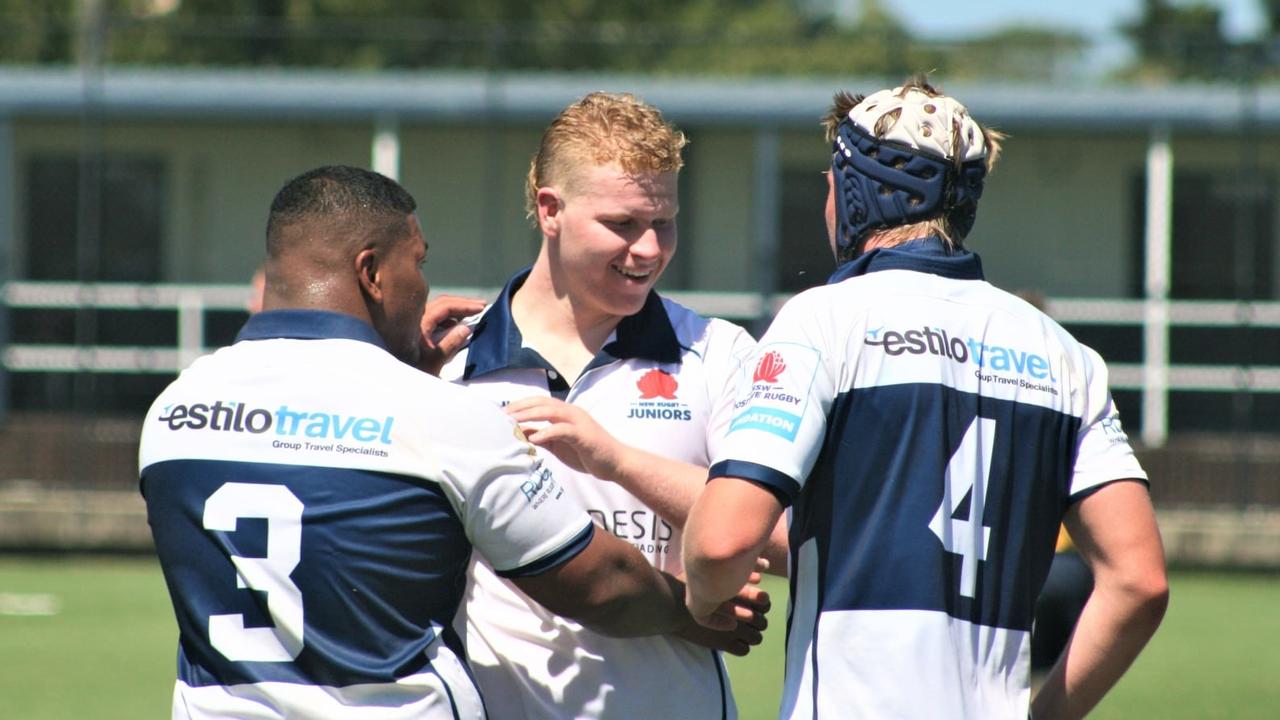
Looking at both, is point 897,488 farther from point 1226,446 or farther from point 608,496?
point 1226,446

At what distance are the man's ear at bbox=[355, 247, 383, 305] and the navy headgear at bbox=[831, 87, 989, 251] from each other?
33.3 inches

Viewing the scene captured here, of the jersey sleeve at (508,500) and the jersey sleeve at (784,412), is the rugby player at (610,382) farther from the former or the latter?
the jersey sleeve at (784,412)

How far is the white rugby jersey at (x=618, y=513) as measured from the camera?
3.12m

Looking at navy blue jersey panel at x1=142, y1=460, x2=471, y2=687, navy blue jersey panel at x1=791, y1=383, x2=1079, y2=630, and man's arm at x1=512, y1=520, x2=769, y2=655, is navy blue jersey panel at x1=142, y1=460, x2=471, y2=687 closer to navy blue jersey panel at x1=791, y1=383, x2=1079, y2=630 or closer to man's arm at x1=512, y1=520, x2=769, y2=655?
man's arm at x1=512, y1=520, x2=769, y2=655

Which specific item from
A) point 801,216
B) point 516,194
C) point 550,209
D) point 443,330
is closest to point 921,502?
point 550,209

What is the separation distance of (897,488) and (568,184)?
1023mm

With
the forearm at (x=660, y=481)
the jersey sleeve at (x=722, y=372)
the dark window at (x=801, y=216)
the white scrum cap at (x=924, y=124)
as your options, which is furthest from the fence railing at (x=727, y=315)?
the white scrum cap at (x=924, y=124)

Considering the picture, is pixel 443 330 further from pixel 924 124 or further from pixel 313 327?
pixel 924 124

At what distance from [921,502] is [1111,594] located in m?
0.39

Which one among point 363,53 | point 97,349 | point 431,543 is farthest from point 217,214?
point 431,543

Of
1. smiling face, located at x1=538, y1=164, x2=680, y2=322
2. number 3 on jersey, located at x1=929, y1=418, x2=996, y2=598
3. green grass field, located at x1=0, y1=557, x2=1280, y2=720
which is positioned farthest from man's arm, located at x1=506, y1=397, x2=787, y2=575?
green grass field, located at x1=0, y1=557, x2=1280, y2=720

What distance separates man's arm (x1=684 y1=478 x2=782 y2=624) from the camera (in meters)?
2.53

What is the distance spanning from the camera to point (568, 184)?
3.22 metres

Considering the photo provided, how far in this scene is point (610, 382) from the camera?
3254 millimetres
